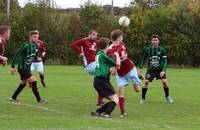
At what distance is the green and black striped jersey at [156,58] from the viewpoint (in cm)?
1533

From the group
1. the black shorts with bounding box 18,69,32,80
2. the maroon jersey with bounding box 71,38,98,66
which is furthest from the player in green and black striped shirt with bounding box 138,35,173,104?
the black shorts with bounding box 18,69,32,80

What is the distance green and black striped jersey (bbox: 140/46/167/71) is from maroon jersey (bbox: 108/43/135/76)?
2801 mm

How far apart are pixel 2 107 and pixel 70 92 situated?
5.42m

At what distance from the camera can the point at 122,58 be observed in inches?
480

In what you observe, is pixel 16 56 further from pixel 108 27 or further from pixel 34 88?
pixel 108 27

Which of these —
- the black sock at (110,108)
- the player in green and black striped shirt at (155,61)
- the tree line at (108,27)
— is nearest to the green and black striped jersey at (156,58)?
the player in green and black striped shirt at (155,61)

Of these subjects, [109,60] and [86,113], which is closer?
[109,60]

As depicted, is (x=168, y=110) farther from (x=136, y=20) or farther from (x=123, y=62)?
(x=136, y=20)

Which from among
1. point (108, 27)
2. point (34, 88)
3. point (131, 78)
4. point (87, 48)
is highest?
point (87, 48)

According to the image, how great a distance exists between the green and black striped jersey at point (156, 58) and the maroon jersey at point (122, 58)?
280cm

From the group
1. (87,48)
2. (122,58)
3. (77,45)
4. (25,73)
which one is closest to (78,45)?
(77,45)

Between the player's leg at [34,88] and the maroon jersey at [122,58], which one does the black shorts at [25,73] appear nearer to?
the player's leg at [34,88]

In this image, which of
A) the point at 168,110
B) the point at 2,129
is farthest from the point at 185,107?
the point at 2,129

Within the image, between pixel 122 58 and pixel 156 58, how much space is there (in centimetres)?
336
